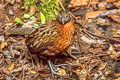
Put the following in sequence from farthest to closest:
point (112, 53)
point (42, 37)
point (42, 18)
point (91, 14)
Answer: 1. point (91, 14)
2. point (42, 18)
3. point (112, 53)
4. point (42, 37)

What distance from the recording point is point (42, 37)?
5.87 m

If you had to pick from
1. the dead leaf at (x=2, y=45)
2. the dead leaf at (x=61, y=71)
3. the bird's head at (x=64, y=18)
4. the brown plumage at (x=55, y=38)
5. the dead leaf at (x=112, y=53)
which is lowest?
the dead leaf at (x=61, y=71)

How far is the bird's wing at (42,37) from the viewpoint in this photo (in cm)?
579

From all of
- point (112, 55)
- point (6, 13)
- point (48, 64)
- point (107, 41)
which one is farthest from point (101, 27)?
point (6, 13)

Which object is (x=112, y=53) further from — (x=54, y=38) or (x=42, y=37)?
(x=42, y=37)

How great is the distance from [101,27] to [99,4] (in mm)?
763

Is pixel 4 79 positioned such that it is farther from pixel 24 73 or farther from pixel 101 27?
pixel 101 27

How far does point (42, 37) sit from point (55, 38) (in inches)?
9.4

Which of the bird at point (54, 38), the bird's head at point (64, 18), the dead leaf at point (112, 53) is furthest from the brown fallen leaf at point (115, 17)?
the bird's head at point (64, 18)

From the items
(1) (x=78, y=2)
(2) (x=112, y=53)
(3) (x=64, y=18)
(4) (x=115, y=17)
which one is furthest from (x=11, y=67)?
(4) (x=115, y=17)

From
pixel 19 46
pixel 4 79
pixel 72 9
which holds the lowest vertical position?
pixel 4 79

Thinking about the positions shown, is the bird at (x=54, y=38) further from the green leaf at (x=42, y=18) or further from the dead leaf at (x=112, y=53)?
the green leaf at (x=42, y=18)

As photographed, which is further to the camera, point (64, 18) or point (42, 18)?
point (42, 18)

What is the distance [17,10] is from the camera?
742 cm
